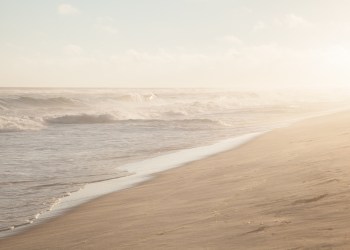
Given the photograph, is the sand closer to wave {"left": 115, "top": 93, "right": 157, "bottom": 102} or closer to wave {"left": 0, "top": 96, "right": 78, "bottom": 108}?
wave {"left": 0, "top": 96, "right": 78, "bottom": 108}

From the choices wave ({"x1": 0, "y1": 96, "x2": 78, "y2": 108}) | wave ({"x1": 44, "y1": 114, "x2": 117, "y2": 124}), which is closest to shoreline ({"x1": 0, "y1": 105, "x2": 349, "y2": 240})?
wave ({"x1": 44, "y1": 114, "x2": 117, "y2": 124})

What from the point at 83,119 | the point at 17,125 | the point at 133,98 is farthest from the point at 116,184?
the point at 133,98

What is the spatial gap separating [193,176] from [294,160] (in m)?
1.99

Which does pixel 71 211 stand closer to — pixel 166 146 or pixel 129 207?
pixel 129 207

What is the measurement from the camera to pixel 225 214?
4.83 m

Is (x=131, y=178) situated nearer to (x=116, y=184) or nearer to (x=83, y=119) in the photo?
(x=116, y=184)

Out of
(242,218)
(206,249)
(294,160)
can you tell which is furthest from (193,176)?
(206,249)

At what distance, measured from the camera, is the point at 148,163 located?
452 inches

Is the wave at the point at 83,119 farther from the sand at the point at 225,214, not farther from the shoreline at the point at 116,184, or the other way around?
the sand at the point at 225,214

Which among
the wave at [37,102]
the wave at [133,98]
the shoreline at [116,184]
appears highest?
the wave at [133,98]

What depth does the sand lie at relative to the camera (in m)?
3.75

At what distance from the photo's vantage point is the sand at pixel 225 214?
3.75 m

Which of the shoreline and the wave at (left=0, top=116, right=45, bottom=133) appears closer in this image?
the shoreline

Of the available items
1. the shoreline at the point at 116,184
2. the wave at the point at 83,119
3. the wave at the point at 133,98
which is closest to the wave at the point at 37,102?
the wave at the point at 133,98
